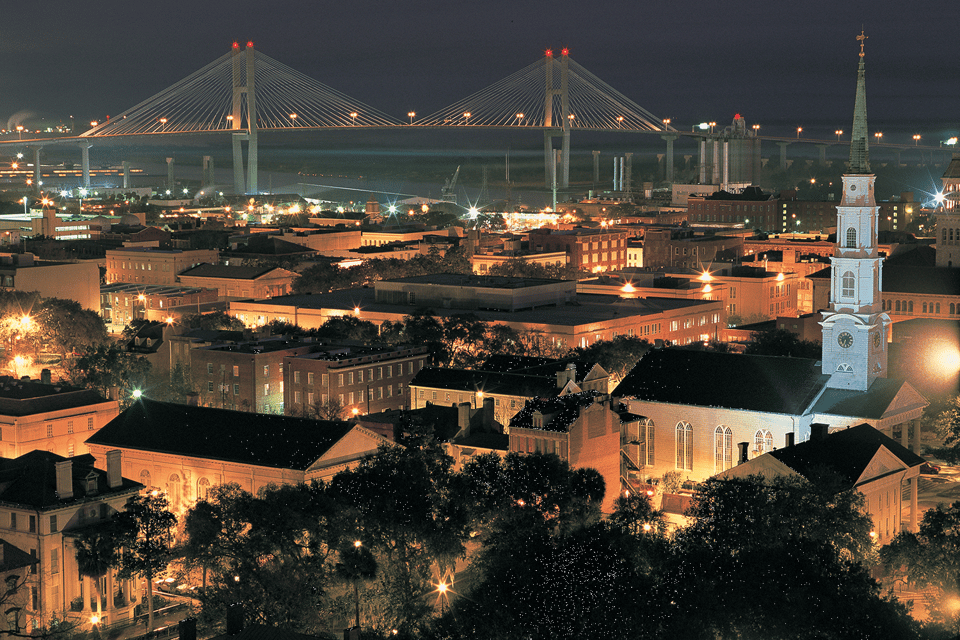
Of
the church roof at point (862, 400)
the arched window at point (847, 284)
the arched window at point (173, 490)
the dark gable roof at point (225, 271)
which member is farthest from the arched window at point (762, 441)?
the dark gable roof at point (225, 271)

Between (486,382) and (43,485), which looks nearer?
(43,485)

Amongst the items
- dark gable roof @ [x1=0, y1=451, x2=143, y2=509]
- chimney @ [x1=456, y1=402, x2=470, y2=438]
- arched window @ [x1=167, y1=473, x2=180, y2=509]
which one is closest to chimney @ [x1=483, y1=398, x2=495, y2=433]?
chimney @ [x1=456, y1=402, x2=470, y2=438]

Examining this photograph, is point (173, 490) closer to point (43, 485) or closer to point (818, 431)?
point (43, 485)

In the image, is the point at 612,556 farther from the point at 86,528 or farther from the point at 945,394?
the point at 945,394

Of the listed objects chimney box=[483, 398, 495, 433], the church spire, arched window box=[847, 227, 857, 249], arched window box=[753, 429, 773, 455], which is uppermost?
the church spire

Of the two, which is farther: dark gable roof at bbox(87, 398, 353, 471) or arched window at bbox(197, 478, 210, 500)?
arched window at bbox(197, 478, 210, 500)

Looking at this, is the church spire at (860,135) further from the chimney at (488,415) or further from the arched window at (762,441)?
the chimney at (488,415)

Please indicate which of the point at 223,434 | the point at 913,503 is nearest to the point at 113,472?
the point at 223,434

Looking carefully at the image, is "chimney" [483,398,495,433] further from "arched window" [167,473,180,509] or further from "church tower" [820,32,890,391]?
"church tower" [820,32,890,391]
